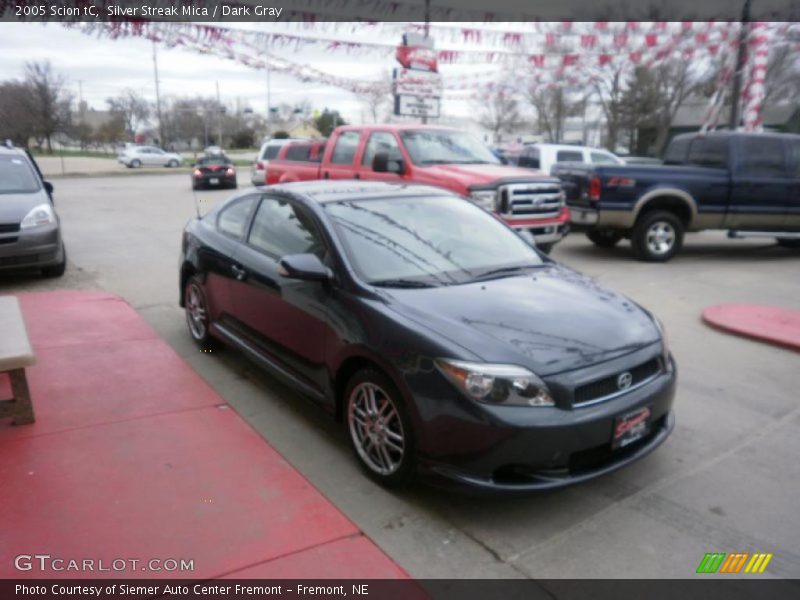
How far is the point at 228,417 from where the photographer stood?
4.45m

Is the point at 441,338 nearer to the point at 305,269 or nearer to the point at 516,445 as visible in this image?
the point at 516,445

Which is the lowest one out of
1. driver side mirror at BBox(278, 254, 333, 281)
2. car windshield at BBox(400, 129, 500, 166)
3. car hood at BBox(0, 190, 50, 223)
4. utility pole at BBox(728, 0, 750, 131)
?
car hood at BBox(0, 190, 50, 223)

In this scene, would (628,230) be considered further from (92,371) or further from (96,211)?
(96,211)

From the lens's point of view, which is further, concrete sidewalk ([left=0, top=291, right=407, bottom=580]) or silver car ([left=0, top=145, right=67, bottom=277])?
silver car ([left=0, top=145, right=67, bottom=277])

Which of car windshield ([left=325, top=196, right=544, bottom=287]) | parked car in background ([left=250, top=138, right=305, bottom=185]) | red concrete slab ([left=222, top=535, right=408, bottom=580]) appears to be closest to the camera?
red concrete slab ([left=222, top=535, right=408, bottom=580])

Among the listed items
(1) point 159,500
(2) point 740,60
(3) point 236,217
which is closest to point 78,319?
(3) point 236,217

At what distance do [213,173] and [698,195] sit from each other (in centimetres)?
1821

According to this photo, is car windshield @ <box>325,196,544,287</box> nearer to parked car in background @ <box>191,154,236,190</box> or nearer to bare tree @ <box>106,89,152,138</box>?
parked car in background @ <box>191,154,236,190</box>

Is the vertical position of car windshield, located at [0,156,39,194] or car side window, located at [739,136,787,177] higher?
car side window, located at [739,136,787,177]

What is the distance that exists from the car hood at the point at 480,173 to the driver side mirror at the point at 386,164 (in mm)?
382

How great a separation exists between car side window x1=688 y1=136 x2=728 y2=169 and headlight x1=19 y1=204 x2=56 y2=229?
385 inches

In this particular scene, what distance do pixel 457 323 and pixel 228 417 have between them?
197cm

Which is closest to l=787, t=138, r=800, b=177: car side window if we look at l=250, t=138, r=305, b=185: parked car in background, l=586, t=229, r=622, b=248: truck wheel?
l=586, t=229, r=622, b=248: truck wheel

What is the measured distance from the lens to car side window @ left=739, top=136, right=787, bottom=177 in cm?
1013
